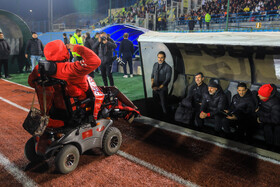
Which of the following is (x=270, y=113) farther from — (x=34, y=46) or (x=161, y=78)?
(x=34, y=46)

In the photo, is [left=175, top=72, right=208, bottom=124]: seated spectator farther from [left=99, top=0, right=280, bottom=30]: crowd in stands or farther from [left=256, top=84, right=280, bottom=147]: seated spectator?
[left=99, top=0, right=280, bottom=30]: crowd in stands

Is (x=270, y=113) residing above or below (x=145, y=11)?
below

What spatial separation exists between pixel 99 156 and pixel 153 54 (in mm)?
3086

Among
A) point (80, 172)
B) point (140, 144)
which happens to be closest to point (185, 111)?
point (140, 144)

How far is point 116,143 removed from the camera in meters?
3.98

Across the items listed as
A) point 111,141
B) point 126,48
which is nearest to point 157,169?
point 111,141

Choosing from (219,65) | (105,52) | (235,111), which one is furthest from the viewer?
(105,52)

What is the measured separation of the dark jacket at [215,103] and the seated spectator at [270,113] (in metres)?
0.73

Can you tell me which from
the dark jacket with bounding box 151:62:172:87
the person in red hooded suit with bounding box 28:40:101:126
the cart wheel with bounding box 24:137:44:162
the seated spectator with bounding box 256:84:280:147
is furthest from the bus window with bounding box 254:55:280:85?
the cart wheel with bounding box 24:137:44:162

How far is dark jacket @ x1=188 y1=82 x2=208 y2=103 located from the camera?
17.0 ft

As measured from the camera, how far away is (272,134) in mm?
4168

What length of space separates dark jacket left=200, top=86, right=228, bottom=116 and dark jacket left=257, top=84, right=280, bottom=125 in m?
0.77

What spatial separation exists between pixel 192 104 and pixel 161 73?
1042 mm

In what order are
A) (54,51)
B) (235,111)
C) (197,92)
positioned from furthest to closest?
(197,92)
(235,111)
(54,51)
